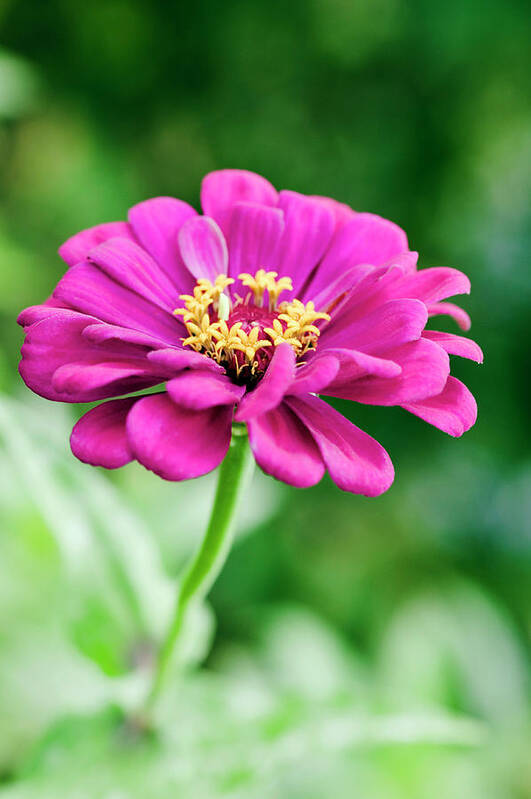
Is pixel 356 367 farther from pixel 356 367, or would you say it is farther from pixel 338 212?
pixel 338 212

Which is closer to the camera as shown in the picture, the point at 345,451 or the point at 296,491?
the point at 345,451

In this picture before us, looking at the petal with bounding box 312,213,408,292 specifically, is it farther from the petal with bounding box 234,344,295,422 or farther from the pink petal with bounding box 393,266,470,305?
the petal with bounding box 234,344,295,422

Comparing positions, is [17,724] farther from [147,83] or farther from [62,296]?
[147,83]

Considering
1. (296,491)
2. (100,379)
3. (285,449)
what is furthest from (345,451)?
(296,491)

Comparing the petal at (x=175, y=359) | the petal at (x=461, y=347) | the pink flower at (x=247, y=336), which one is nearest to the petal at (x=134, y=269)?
the pink flower at (x=247, y=336)

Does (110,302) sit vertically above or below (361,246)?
below

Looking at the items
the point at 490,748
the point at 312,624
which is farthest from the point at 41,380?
the point at 490,748

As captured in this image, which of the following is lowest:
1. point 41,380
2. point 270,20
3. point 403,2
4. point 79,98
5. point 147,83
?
point 41,380
